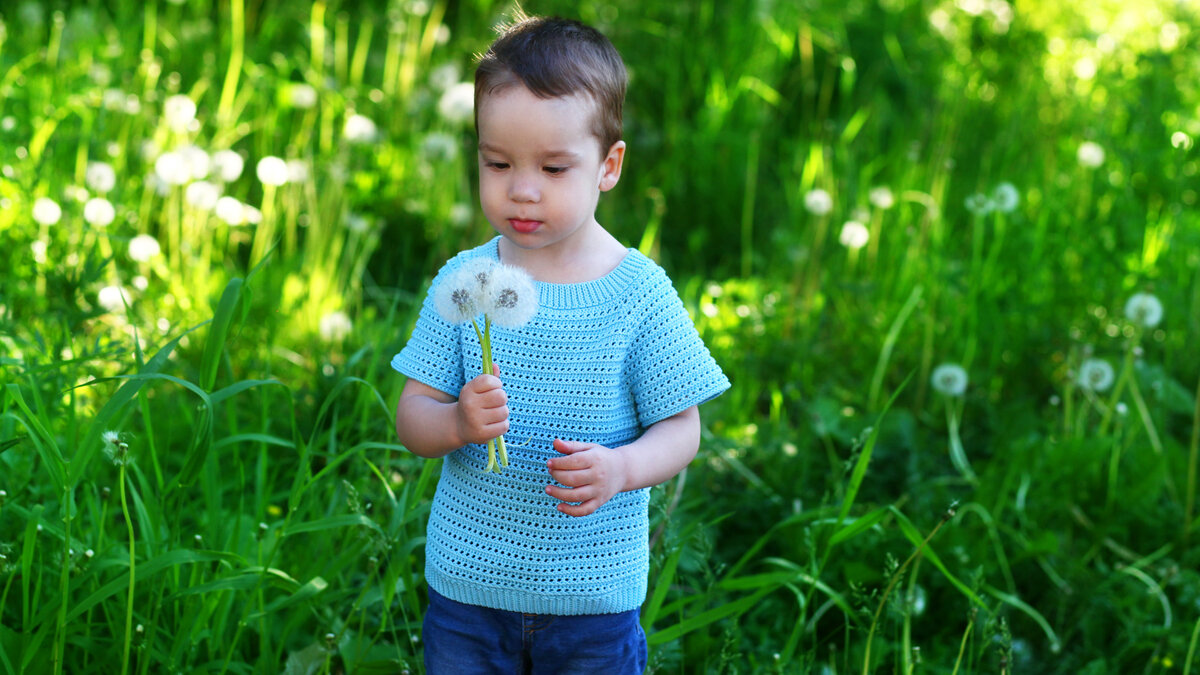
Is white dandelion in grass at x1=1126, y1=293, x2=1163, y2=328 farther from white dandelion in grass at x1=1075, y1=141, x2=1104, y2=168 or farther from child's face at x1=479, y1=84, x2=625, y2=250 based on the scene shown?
child's face at x1=479, y1=84, x2=625, y2=250

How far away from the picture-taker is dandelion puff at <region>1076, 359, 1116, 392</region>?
2.69 metres

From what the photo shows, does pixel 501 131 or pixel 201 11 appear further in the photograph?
pixel 201 11

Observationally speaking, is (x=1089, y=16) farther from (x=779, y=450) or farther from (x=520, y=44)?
(x=520, y=44)

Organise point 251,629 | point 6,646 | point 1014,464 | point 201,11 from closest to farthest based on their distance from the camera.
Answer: point 6,646 < point 251,629 < point 1014,464 < point 201,11

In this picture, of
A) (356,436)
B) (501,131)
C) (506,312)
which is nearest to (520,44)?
(501,131)

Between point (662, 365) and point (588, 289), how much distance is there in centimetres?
Result: 14

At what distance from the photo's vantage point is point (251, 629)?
1.90m

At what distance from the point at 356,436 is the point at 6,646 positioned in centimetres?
74

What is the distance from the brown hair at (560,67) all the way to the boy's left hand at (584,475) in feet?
1.28

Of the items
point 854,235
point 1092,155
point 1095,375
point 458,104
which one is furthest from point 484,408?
point 1092,155

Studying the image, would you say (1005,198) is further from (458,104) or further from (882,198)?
(458,104)

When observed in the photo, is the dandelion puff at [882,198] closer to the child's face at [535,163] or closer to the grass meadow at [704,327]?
the grass meadow at [704,327]

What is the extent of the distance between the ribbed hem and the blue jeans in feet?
0.07

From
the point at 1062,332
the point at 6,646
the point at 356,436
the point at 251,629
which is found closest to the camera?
the point at 6,646
